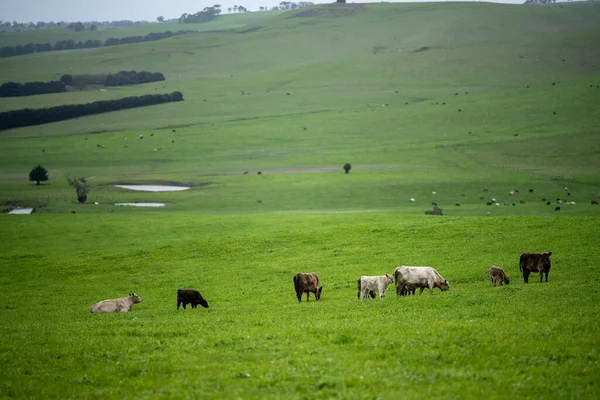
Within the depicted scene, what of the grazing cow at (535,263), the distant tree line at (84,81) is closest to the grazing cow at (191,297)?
the grazing cow at (535,263)

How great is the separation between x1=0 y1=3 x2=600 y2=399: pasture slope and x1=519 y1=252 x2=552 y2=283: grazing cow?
1.05 m

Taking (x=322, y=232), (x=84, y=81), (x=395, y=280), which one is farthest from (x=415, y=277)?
(x=84, y=81)

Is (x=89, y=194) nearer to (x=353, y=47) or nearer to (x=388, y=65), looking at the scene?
(x=388, y=65)

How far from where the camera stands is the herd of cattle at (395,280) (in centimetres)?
2362

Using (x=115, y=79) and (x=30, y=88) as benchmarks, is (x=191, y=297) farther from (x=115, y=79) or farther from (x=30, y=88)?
(x=115, y=79)

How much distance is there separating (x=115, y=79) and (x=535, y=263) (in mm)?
150877

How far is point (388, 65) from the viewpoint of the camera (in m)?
151

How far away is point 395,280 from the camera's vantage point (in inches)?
933

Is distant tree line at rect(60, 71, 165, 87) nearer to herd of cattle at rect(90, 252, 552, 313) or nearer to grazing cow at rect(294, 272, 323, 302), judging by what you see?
herd of cattle at rect(90, 252, 552, 313)

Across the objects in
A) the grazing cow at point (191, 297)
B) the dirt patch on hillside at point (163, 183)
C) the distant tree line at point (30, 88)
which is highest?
the distant tree line at point (30, 88)

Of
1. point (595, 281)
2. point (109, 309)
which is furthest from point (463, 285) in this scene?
point (109, 309)

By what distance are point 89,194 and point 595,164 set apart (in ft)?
171

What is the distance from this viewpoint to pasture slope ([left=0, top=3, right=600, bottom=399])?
44.2 ft

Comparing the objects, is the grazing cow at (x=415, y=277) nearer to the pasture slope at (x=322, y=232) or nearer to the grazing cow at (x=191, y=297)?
the pasture slope at (x=322, y=232)
